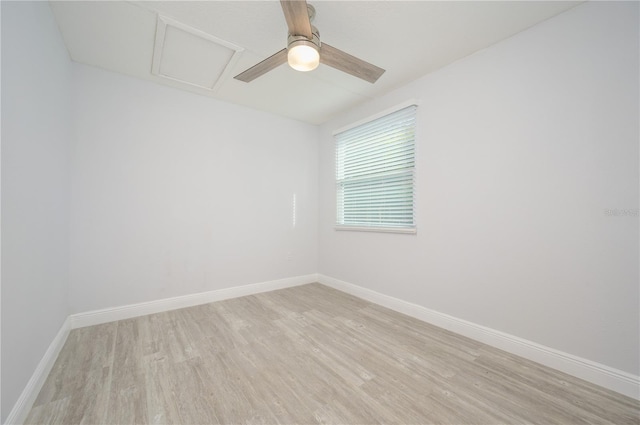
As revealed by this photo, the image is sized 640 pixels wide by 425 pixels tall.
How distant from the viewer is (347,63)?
192 cm

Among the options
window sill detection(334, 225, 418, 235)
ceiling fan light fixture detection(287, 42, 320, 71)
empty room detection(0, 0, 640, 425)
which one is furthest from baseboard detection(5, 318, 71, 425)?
window sill detection(334, 225, 418, 235)

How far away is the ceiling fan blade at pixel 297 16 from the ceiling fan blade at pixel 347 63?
0.59 feet

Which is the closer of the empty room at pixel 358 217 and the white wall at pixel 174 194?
the empty room at pixel 358 217

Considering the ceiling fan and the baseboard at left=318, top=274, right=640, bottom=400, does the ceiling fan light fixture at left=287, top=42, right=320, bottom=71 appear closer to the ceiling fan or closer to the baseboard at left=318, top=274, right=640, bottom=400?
the ceiling fan

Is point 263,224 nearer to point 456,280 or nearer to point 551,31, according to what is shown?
point 456,280

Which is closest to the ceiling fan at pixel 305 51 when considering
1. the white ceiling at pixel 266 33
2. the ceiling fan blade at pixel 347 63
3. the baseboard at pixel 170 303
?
the ceiling fan blade at pixel 347 63

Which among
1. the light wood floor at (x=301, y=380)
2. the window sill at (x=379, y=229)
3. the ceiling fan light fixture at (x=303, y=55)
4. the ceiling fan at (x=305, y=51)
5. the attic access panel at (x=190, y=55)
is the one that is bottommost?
the light wood floor at (x=301, y=380)

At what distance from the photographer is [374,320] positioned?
264 centimetres

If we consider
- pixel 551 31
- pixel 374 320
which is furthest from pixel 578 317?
pixel 551 31

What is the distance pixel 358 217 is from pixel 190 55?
261cm

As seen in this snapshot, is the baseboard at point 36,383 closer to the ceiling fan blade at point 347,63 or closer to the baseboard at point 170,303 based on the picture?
the baseboard at point 170,303

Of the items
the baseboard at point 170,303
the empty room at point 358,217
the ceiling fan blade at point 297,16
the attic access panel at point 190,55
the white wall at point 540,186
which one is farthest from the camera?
the baseboard at point 170,303

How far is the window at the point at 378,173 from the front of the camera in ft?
9.33

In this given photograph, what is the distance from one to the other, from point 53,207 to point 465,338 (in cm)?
364
